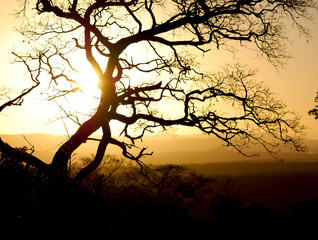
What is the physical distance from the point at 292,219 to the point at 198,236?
422cm

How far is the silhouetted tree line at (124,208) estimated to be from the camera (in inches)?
213

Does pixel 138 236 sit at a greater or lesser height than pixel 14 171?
lesser

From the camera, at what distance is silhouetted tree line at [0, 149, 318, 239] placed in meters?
5.41

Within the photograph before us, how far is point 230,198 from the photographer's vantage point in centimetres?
1092

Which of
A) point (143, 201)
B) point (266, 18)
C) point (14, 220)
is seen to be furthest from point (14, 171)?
point (266, 18)

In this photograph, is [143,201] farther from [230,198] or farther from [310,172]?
A: [310,172]

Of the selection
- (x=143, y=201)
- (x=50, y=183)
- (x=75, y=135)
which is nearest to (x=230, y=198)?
(x=143, y=201)

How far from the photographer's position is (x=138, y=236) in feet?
30.2

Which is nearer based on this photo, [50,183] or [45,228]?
[45,228]

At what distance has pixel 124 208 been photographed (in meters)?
9.05

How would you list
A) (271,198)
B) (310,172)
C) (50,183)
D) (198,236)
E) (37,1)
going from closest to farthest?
(50,183) < (198,236) < (37,1) < (271,198) < (310,172)

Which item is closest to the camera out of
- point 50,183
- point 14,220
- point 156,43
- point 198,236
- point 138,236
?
point 14,220

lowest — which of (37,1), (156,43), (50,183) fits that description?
(50,183)

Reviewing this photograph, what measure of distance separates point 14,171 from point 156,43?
26.2 feet
